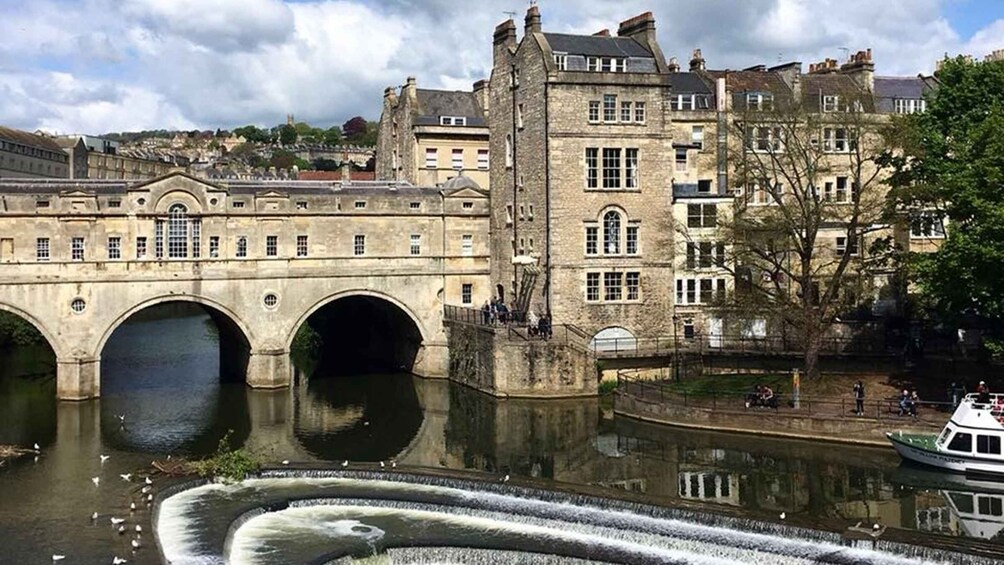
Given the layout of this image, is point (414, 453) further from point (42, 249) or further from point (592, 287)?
point (42, 249)

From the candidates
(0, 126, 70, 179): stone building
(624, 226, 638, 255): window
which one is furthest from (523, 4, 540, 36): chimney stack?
(0, 126, 70, 179): stone building

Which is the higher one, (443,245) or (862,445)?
(443,245)

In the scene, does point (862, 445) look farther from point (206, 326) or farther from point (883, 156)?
point (206, 326)

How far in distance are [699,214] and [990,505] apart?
2347cm

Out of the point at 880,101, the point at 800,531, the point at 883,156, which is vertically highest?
the point at 880,101

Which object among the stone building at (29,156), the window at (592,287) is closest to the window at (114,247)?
the window at (592,287)

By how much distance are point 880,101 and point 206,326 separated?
50.3 m

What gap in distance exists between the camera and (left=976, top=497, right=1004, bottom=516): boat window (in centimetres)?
2872

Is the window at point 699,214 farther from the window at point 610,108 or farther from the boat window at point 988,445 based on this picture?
the boat window at point 988,445

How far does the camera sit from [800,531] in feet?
84.7

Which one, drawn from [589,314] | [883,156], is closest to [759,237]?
[883,156]

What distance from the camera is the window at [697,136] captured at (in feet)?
180

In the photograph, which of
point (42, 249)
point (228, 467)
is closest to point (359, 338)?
point (42, 249)

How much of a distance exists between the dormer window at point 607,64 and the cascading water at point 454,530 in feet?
81.7
